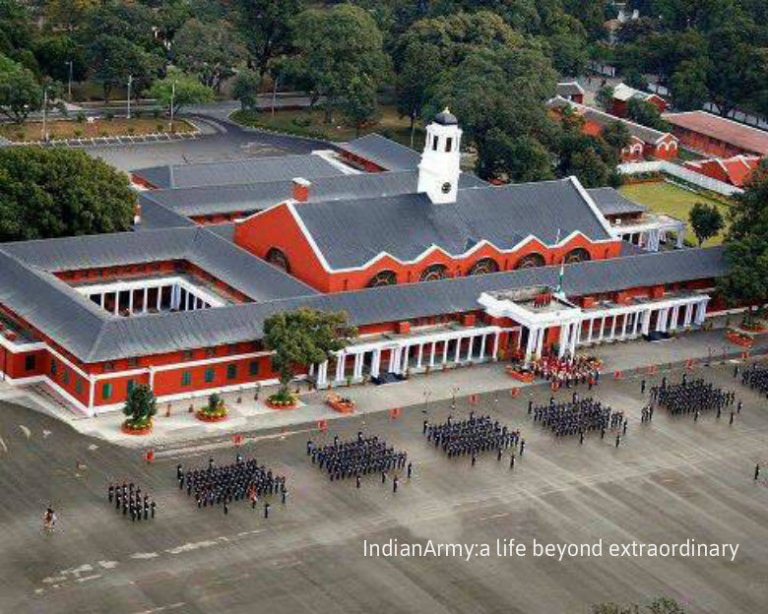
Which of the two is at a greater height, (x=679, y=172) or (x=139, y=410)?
(x=679, y=172)

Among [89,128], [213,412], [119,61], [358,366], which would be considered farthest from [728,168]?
[213,412]

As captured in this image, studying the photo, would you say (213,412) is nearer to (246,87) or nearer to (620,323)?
(620,323)

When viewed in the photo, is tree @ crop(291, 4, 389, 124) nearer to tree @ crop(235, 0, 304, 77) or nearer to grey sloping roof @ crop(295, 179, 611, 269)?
tree @ crop(235, 0, 304, 77)

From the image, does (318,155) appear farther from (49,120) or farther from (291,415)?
(291,415)

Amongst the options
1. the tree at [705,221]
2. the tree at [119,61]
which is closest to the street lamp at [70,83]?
the tree at [119,61]

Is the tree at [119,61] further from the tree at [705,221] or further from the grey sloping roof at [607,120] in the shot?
the tree at [705,221]

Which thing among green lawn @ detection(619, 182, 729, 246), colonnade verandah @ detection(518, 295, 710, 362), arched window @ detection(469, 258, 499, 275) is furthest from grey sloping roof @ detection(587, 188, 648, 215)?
arched window @ detection(469, 258, 499, 275)
